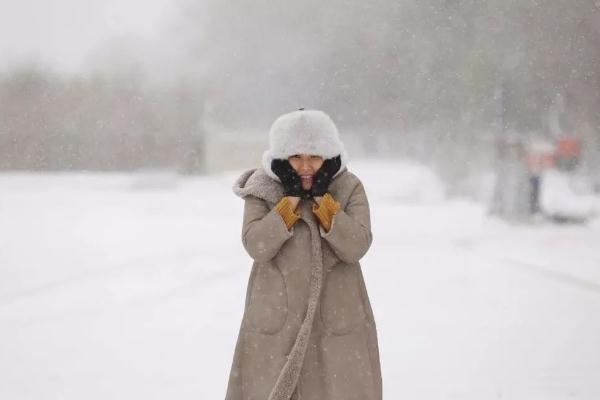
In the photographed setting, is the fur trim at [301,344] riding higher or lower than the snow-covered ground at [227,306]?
higher

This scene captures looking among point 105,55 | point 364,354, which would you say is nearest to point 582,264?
point 364,354

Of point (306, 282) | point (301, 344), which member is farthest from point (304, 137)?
point (301, 344)

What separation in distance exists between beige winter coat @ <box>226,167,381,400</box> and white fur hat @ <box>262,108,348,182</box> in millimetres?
142

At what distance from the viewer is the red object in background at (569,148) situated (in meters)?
18.9

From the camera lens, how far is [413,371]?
479 cm

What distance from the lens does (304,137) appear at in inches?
103

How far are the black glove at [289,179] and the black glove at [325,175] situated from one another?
52 millimetres

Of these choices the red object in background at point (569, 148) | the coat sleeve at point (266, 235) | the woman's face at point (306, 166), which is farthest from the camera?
the red object in background at point (569, 148)

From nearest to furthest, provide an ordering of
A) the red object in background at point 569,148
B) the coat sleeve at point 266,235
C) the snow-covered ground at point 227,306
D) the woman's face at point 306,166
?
the coat sleeve at point 266,235
the woman's face at point 306,166
the snow-covered ground at point 227,306
the red object in background at point 569,148

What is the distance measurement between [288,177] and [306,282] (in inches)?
16.7

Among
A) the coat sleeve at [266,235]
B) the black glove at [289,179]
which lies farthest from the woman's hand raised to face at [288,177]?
the coat sleeve at [266,235]

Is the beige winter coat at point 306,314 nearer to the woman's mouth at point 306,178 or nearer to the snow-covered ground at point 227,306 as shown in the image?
the woman's mouth at point 306,178

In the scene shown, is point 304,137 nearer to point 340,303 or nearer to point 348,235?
point 348,235

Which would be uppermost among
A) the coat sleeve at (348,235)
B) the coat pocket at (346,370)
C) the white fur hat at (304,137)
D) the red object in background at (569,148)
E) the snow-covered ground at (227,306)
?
the red object in background at (569,148)
